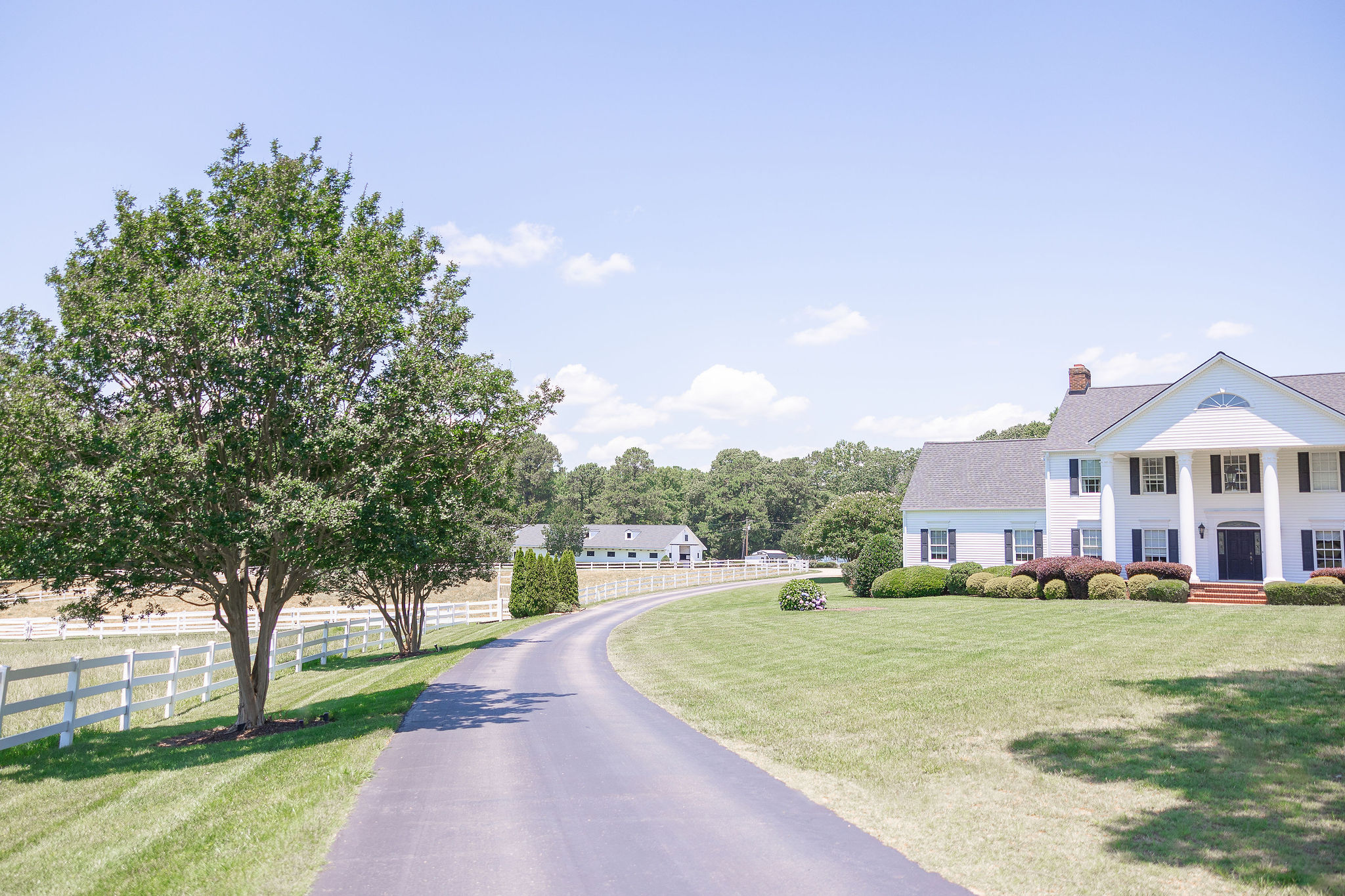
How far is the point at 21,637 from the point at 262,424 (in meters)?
34.8

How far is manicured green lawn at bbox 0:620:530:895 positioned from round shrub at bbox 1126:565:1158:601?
952 inches

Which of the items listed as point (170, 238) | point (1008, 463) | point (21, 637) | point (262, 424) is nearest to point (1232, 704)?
point (262, 424)

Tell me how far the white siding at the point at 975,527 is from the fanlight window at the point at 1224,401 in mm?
8073

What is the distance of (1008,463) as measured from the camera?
40.7 meters

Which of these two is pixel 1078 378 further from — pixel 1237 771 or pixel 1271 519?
pixel 1237 771

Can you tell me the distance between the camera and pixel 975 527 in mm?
38656

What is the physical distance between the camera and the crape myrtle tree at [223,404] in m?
10.8

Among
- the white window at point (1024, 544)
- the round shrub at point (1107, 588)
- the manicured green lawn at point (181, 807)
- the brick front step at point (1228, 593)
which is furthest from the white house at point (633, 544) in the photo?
the manicured green lawn at point (181, 807)

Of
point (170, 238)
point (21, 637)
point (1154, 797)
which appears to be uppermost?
point (170, 238)

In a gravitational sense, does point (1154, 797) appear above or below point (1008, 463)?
below

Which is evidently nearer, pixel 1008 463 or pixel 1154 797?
pixel 1154 797

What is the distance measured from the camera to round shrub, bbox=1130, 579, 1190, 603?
1089 inches

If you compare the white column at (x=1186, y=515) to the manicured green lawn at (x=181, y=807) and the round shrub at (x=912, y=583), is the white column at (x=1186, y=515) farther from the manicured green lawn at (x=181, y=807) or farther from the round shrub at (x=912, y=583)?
the manicured green lawn at (x=181, y=807)

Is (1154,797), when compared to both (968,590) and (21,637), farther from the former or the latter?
(21,637)
